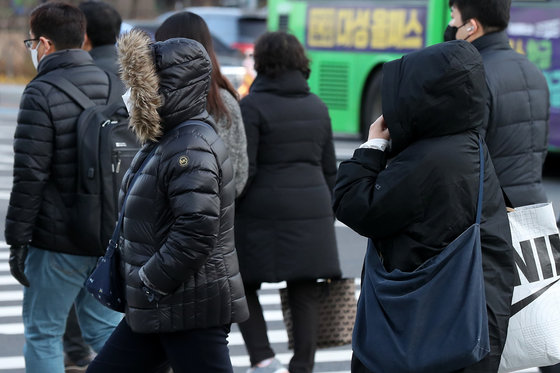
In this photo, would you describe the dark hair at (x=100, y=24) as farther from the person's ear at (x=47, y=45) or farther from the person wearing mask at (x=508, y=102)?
the person wearing mask at (x=508, y=102)

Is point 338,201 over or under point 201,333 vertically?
over

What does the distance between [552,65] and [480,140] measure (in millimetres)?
9278

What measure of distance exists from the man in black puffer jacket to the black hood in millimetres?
1835

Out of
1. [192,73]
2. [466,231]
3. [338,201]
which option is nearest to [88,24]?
[192,73]

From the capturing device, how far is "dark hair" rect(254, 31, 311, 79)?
5.29 metres

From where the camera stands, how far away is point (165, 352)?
3.74 meters

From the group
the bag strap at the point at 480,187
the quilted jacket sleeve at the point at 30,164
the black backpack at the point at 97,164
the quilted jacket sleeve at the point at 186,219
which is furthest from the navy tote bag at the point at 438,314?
the quilted jacket sleeve at the point at 30,164

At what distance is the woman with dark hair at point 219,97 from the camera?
477 cm

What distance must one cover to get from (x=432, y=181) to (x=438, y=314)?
14.8 inches

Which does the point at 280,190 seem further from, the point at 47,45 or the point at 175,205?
the point at 175,205

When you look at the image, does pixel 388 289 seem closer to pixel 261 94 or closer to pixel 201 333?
pixel 201 333

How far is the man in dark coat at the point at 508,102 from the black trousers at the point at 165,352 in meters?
1.41

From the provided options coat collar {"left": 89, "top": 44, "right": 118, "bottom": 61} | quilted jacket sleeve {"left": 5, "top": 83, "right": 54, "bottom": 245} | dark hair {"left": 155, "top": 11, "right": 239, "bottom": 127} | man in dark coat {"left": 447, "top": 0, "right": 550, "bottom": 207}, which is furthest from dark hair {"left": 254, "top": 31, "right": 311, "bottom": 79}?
quilted jacket sleeve {"left": 5, "top": 83, "right": 54, "bottom": 245}

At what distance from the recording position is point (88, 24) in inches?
216
